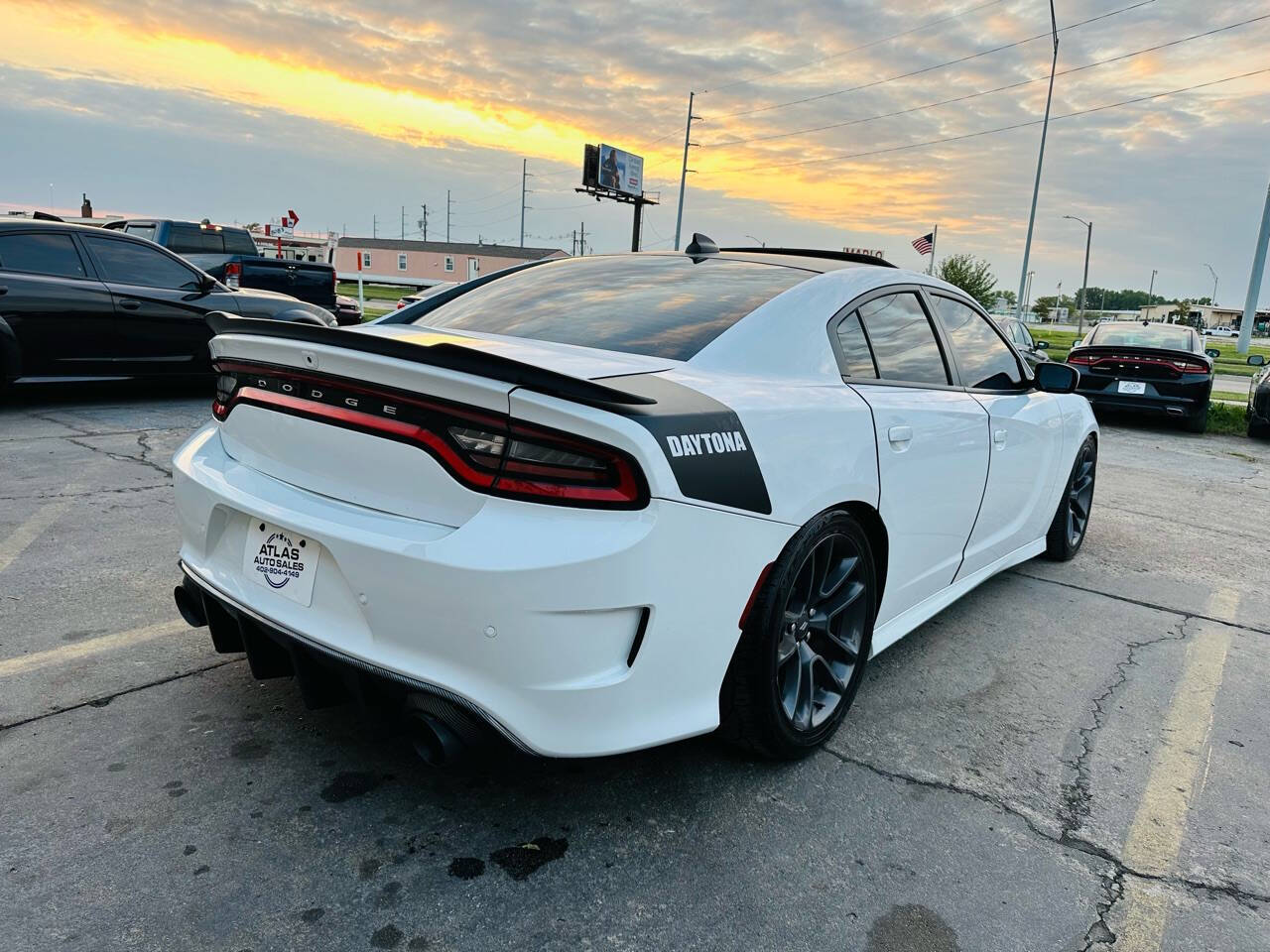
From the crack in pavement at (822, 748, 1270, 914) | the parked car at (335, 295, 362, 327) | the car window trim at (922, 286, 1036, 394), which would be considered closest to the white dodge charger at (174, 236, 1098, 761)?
the crack in pavement at (822, 748, 1270, 914)

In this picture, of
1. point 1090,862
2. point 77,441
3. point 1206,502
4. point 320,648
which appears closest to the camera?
point 320,648

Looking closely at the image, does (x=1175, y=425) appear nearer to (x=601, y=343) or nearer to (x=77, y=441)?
(x=601, y=343)

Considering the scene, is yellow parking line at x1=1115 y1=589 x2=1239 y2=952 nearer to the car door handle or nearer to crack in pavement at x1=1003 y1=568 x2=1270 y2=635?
crack in pavement at x1=1003 y1=568 x2=1270 y2=635

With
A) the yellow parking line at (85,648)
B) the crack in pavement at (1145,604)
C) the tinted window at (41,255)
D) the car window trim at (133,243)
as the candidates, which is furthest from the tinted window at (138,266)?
the crack in pavement at (1145,604)

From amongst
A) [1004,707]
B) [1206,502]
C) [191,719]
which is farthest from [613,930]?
[1206,502]

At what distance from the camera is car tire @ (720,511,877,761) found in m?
2.27

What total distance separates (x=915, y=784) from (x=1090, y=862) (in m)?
0.47

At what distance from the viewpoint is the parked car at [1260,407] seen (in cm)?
1048

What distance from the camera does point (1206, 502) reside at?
6.86 meters

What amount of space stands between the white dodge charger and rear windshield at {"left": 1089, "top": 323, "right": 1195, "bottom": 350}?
9674 mm

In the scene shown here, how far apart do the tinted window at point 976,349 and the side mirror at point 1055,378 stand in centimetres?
19

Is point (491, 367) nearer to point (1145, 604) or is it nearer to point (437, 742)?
point (437, 742)

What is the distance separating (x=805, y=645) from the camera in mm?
2562

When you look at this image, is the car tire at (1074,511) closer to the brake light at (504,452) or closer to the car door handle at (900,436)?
the car door handle at (900,436)
